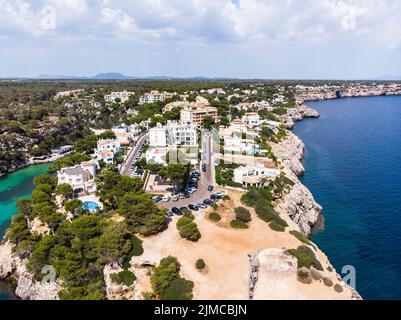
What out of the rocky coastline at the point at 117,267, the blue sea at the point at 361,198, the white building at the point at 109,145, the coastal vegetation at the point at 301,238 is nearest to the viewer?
the rocky coastline at the point at 117,267

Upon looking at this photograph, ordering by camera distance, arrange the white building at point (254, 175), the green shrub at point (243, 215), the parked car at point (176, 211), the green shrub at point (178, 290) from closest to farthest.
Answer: the green shrub at point (178, 290) < the green shrub at point (243, 215) < the parked car at point (176, 211) < the white building at point (254, 175)

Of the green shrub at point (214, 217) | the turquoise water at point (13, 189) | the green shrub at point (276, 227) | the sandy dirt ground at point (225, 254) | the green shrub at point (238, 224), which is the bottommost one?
the turquoise water at point (13, 189)

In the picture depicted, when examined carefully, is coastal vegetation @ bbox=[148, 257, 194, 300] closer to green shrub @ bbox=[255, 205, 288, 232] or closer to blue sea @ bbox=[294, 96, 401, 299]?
green shrub @ bbox=[255, 205, 288, 232]

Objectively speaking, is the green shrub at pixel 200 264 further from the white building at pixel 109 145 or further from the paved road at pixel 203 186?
the white building at pixel 109 145

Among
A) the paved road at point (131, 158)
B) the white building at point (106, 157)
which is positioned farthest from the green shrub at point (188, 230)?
the white building at point (106, 157)

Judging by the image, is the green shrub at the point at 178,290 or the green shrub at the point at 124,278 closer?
the green shrub at the point at 178,290

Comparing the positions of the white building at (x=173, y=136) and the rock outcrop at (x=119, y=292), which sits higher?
the white building at (x=173, y=136)
